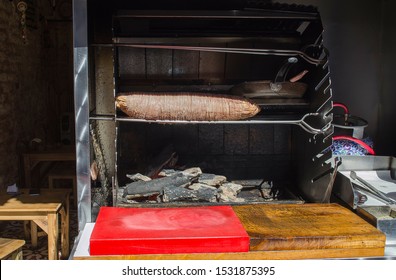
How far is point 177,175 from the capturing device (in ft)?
9.11

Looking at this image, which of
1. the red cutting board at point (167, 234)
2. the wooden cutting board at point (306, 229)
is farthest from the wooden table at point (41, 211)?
the wooden cutting board at point (306, 229)

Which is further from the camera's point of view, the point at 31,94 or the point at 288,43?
the point at 31,94

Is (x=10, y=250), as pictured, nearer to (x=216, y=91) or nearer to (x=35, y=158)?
(x=216, y=91)

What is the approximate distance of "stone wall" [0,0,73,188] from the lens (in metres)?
5.11

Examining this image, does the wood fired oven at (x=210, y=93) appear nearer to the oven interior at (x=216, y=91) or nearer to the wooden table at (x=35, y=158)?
the oven interior at (x=216, y=91)

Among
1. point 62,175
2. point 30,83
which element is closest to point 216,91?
point 62,175

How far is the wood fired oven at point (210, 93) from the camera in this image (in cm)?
243

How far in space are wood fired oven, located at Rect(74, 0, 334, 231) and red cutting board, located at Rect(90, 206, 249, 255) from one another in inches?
12.8

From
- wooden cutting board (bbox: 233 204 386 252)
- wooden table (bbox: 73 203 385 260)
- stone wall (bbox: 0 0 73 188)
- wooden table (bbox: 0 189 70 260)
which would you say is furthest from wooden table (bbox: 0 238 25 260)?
stone wall (bbox: 0 0 73 188)

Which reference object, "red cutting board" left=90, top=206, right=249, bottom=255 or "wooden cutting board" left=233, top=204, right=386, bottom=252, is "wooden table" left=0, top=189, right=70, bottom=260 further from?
"wooden cutting board" left=233, top=204, right=386, bottom=252

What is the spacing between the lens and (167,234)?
72.4 inches

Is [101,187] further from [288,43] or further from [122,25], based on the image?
[288,43]
